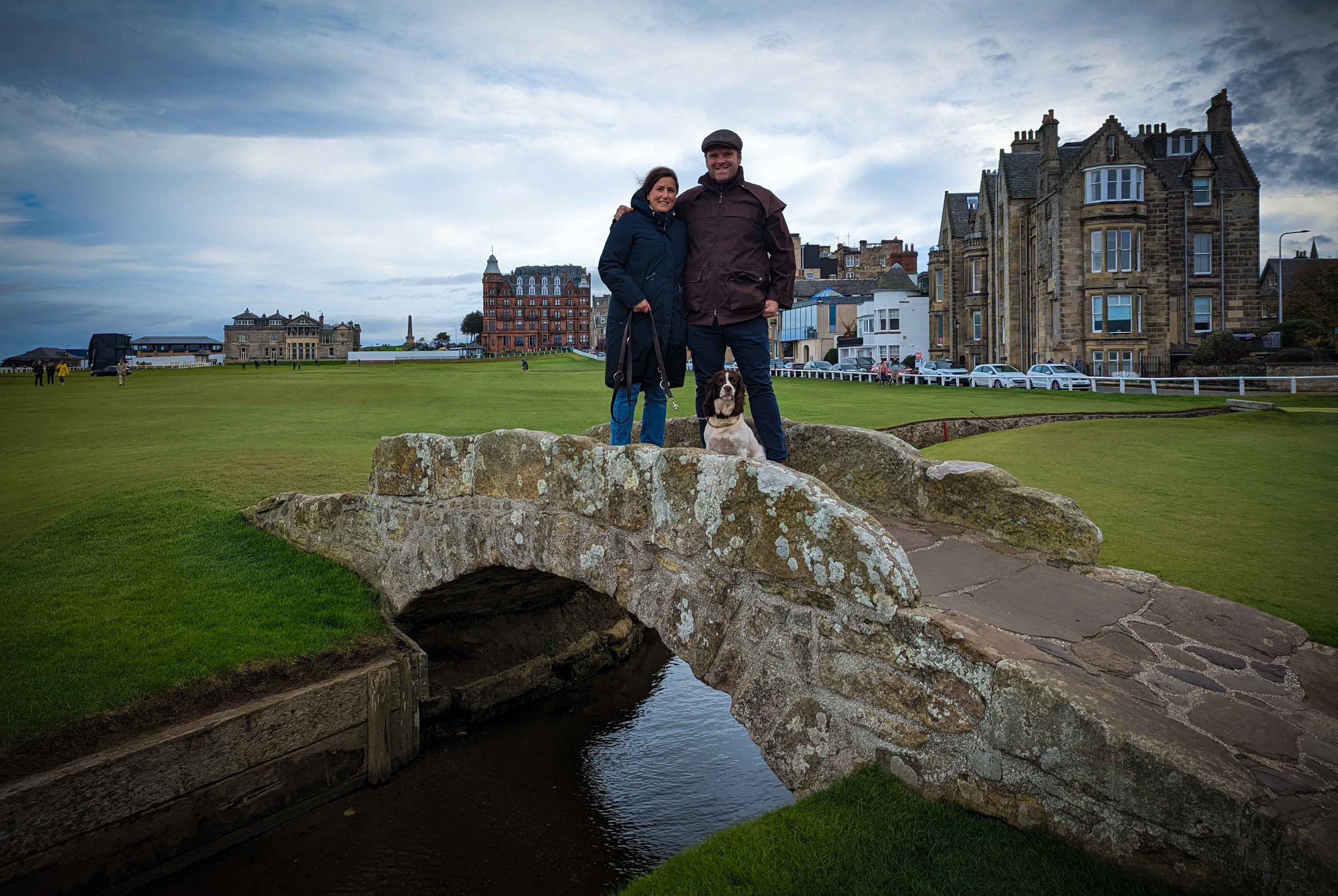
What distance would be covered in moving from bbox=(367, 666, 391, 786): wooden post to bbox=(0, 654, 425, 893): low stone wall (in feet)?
0.03

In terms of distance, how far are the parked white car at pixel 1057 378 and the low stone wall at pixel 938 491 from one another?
29128 millimetres

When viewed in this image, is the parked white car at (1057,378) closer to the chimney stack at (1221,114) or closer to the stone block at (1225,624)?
the chimney stack at (1221,114)

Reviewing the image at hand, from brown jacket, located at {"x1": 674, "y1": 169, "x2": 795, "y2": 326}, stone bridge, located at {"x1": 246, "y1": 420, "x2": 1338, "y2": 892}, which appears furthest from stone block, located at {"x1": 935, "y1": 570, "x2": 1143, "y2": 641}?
brown jacket, located at {"x1": 674, "y1": 169, "x2": 795, "y2": 326}

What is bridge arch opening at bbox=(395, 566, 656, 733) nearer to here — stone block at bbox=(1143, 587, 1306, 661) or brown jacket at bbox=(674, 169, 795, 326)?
brown jacket at bbox=(674, 169, 795, 326)

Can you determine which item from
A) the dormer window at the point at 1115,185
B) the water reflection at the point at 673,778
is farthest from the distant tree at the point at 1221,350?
the water reflection at the point at 673,778

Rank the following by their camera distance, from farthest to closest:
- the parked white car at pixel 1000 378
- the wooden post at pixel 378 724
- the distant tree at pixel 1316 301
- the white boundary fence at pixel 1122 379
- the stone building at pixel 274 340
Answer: the stone building at pixel 274 340
the distant tree at pixel 1316 301
the parked white car at pixel 1000 378
the white boundary fence at pixel 1122 379
the wooden post at pixel 378 724

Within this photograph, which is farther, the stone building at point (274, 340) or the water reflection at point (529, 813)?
the stone building at point (274, 340)

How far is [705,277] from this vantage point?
20.6ft

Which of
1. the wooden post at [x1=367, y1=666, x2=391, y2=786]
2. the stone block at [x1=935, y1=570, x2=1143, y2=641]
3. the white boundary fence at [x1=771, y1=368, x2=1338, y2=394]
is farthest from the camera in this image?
the white boundary fence at [x1=771, y1=368, x2=1338, y2=394]

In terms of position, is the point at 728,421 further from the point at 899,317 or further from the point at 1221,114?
the point at 899,317

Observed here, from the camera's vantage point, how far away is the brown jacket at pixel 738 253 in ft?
20.2

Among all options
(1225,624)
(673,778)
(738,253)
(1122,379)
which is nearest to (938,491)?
(1225,624)

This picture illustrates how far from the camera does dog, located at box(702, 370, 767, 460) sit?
581cm

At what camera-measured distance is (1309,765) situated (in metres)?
3.03
